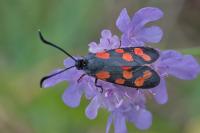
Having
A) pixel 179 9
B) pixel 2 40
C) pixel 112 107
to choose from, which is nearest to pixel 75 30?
pixel 2 40

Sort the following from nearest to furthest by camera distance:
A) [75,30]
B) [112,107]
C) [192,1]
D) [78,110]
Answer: [112,107]
[78,110]
[75,30]
[192,1]

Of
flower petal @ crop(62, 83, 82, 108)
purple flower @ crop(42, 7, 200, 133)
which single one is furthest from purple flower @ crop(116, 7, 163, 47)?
flower petal @ crop(62, 83, 82, 108)

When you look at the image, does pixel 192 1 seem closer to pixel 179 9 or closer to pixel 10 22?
pixel 179 9

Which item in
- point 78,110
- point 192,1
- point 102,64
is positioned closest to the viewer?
point 102,64

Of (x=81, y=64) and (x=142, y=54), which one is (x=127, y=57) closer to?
(x=142, y=54)

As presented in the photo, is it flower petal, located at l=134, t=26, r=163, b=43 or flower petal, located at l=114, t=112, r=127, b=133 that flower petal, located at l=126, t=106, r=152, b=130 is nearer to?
flower petal, located at l=114, t=112, r=127, b=133

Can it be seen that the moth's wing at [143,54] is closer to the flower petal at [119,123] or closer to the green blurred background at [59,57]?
the flower petal at [119,123]

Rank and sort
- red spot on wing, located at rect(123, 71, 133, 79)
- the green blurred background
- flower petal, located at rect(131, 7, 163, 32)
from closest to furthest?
red spot on wing, located at rect(123, 71, 133, 79)
flower petal, located at rect(131, 7, 163, 32)
the green blurred background
